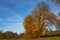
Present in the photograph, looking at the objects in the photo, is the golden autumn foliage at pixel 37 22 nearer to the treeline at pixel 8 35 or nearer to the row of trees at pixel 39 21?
the row of trees at pixel 39 21

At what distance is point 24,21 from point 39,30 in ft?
2.69

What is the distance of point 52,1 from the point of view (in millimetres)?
8039

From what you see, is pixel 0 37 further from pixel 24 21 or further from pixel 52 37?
pixel 52 37

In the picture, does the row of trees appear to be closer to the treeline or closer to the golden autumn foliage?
the golden autumn foliage

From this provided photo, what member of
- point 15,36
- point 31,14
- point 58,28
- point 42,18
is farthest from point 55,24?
point 15,36

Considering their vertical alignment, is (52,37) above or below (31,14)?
below

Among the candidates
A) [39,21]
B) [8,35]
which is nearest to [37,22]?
[39,21]

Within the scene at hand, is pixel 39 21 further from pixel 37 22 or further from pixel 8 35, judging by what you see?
pixel 8 35

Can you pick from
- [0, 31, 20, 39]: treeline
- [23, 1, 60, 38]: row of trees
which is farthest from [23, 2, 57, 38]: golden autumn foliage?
[0, 31, 20, 39]: treeline

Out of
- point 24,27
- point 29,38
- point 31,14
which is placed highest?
point 31,14

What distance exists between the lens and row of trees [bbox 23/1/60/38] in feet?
24.0

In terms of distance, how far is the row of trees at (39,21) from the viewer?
287 inches

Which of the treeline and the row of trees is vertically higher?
the row of trees

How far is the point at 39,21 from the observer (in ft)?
24.2
